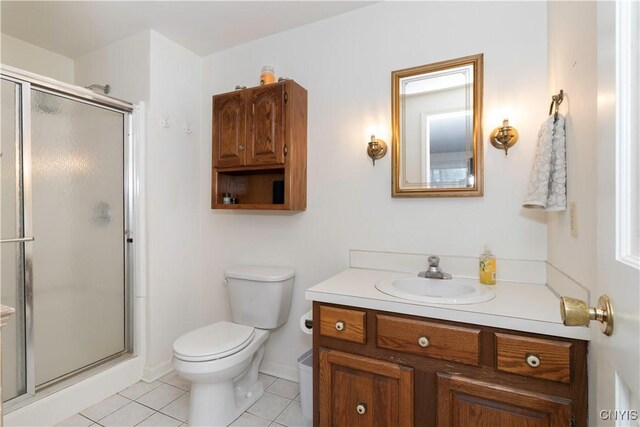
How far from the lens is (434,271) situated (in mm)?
1535

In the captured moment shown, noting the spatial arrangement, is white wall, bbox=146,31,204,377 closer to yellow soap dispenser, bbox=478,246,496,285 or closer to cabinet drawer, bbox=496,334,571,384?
yellow soap dispenser, bbox=478,246,496,285

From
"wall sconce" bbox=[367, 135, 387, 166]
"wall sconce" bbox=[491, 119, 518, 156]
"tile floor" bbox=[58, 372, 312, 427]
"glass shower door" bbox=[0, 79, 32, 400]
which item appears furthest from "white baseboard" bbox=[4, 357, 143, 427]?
"wall sconce" bbox=[491, 119, 518, 156]

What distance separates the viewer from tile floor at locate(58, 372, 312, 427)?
1646 millimetres

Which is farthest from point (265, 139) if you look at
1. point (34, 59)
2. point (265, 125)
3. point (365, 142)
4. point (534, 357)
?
point (34, 59)

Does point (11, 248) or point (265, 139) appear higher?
point (265, 139)

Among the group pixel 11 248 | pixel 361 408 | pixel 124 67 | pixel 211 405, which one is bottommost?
pixel 211 405

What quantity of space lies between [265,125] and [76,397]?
6.13ft

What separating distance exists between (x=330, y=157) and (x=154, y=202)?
4.05 ft

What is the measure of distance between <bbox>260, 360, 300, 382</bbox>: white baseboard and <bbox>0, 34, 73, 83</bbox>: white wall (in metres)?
2.67

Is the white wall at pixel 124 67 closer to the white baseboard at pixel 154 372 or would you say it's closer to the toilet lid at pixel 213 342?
the toilet lid at pixel 213 342

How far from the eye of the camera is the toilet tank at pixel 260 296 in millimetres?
1899

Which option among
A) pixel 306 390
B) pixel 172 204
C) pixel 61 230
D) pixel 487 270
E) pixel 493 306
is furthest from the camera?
pixel 172 204

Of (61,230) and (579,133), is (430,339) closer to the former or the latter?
(579,133)

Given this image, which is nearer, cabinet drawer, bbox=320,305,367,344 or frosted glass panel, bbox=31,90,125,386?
cabinet drawer, bbox=320,305,367,344
